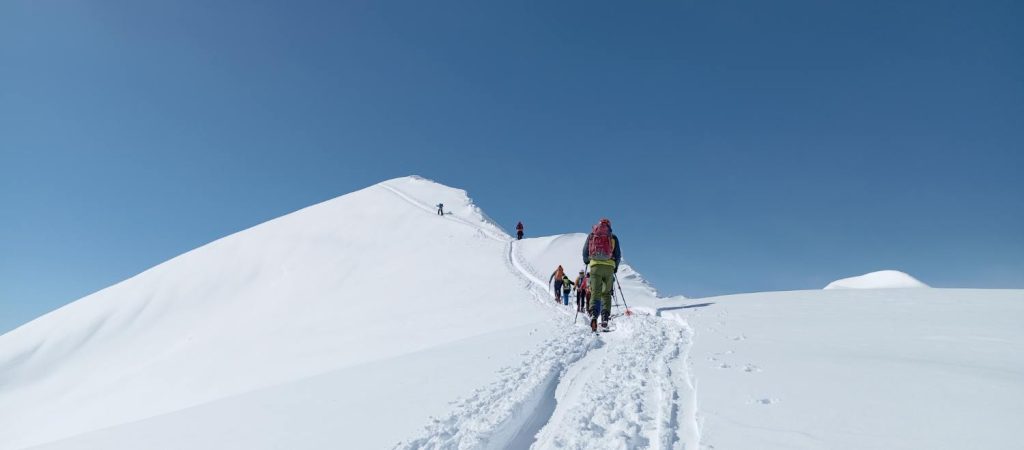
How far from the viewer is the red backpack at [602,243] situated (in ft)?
31.1

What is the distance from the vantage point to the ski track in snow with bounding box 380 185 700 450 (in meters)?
3.71

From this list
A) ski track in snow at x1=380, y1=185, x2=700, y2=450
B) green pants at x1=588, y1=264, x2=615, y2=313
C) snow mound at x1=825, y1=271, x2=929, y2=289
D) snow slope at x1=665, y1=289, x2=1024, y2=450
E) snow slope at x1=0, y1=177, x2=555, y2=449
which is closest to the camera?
snow slope at x1=665, y1=289, x2=1024, y2=450

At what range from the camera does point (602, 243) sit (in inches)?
375

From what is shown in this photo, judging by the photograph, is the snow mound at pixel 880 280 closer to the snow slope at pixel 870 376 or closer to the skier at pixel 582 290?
the skier at pixel 582 290

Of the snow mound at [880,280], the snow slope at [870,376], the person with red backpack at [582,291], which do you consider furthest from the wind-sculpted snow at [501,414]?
the snow mound at [880,280]

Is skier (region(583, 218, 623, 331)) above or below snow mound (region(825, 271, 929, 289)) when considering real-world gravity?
below

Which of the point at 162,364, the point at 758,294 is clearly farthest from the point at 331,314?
the point at 758,294

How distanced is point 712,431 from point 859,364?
2.52 metres

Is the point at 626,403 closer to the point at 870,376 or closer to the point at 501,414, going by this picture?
the point at 501,414

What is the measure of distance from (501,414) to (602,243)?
586cm

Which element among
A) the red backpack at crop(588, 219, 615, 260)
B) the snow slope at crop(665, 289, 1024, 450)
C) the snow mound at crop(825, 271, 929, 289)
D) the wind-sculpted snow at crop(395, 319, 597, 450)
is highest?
the snow mound at crop(825, 271, 929, 289)

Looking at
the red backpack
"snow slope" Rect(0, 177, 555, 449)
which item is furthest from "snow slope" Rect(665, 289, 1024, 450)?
"snow slope" Rect(0, 177, 555, 449)

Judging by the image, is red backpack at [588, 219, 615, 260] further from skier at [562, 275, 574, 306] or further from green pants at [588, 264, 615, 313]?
skier at [562, 275, 574, 306]

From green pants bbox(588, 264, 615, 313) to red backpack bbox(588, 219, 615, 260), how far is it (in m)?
0.23
